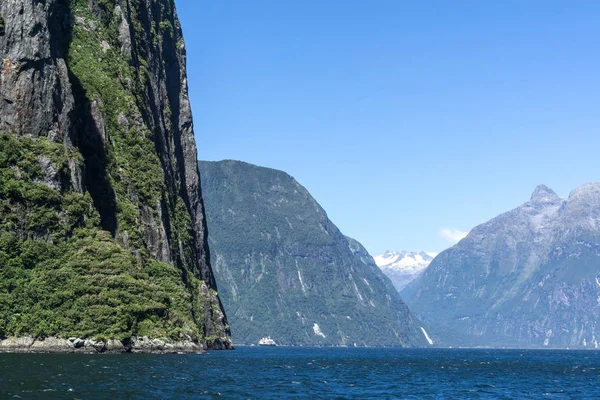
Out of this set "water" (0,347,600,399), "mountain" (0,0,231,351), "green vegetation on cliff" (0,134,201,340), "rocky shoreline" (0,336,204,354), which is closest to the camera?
"water" (0,347,600,399)

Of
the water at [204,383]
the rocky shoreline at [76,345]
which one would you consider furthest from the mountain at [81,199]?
the water at [204,383]

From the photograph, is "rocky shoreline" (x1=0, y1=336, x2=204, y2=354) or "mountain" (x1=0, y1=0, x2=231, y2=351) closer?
"rocky shoreline" (x1=0, y1=336, x2=204, y2=354)

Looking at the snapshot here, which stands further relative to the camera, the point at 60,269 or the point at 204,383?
the point at 60,269

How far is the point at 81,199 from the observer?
475 feet

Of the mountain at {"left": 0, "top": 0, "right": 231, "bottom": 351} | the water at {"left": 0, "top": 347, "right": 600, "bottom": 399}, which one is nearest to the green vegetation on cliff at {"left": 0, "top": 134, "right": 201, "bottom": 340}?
the mountain at {"left": 0, "top": 0, "right": 231, "bottom": 351}

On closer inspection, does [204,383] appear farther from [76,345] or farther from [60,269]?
[60,269]

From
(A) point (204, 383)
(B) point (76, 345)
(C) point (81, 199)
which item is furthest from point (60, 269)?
(A) point (204, 383)

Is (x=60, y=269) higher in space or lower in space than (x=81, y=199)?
lower

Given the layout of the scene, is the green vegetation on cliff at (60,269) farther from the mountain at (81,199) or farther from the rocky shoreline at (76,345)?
the rocky shoreline at (76,345)

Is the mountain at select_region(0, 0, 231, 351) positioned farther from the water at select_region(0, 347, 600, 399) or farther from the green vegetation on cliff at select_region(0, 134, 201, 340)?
the water at select_region(0, 347, 600, 399)

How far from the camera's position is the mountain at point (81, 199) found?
4916 inches

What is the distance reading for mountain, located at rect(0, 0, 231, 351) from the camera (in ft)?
410

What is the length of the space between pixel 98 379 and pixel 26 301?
164ft

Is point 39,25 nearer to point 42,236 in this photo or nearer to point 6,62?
point 6,62
